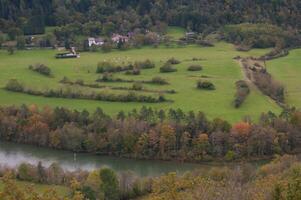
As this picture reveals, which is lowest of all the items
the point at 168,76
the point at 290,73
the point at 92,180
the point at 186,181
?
the point at 290,73

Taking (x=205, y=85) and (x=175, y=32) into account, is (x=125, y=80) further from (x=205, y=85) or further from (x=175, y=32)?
(x=175, y=32)

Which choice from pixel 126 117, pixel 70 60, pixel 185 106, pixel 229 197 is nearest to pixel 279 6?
pixel 70 60

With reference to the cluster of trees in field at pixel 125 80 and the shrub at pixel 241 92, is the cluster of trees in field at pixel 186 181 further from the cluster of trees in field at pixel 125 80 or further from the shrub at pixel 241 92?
the cluster of trees in field at pixel 125 80

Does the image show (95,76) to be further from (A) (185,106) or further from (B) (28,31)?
(B) (28,31)

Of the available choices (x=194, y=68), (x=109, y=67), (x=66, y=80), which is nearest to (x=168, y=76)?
(x=194, y=68)

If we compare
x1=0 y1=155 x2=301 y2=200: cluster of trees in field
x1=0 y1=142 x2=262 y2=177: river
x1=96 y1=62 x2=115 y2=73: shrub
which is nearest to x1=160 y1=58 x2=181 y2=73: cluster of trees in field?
x1=96 y1=62 x2=115 y2=73: shrub

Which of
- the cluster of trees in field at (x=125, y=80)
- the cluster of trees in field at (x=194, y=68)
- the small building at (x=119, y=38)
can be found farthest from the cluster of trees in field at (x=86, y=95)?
the small building at (x=119, y=38)
